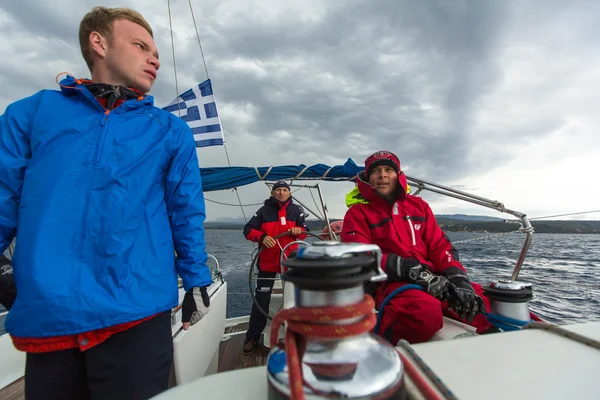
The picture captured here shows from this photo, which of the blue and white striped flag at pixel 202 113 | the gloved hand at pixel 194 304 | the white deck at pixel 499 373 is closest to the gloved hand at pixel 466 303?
the white deck at pixel 499 373

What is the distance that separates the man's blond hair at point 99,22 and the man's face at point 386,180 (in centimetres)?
166

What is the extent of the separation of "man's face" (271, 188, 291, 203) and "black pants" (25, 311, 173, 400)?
3.24 meters

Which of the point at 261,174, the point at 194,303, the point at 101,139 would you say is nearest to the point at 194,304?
the point at 194,303

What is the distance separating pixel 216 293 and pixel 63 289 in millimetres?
1870

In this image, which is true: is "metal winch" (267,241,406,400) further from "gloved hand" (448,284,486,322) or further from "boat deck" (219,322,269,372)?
"boat deck" (219,322,269,372)

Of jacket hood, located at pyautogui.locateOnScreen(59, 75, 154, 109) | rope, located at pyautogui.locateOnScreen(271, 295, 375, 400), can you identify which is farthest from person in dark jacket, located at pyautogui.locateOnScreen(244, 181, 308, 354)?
rope, located at pyautogui.locateOnScreen(271, 295, 375, 400)

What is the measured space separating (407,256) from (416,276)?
282 millimetres

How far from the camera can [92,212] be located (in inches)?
36.6

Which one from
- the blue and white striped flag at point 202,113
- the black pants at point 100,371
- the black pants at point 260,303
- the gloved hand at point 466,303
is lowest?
the black pants at point 260,303

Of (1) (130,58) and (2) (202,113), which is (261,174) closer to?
(1) (130,58)

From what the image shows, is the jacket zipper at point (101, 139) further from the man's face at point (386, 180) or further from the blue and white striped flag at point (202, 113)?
the blue and white striped flag at point (202, 113)

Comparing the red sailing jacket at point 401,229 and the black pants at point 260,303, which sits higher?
the red sailing jacket at point 401,229

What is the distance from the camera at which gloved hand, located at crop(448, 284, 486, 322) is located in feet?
4.39

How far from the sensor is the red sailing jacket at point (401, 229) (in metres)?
1.91
